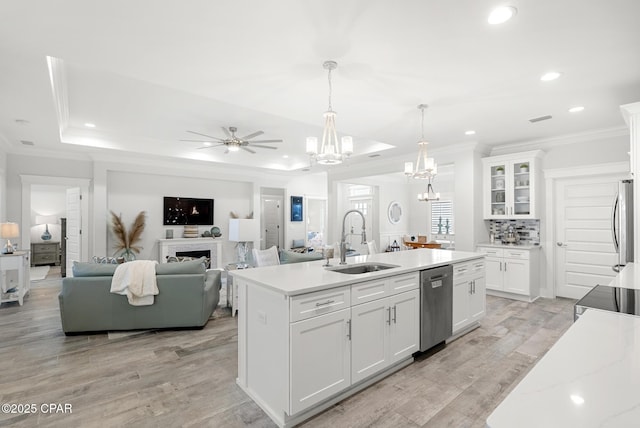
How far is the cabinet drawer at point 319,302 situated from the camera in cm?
202

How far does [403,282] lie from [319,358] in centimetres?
106

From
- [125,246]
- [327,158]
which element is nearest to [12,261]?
[125,246]

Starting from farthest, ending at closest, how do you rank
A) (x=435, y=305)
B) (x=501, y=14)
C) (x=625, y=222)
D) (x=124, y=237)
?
(x=124, y=237)
(x=435, y=305)
(x=625, y=222)
(x=501, y=14)

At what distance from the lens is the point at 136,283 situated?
3.56 meters

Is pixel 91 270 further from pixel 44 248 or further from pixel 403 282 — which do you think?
pixel 44 248

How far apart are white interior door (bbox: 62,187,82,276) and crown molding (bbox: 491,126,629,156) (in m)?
8.22

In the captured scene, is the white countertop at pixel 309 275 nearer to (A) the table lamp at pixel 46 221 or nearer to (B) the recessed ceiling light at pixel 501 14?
(B) the recessed ceiling light at pixel 501 14

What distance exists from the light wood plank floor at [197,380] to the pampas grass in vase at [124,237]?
9.11ft

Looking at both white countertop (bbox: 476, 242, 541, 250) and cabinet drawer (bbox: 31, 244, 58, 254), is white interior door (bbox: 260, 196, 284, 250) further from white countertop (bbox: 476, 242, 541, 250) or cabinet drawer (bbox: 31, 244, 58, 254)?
white countertop (bbox: 476, 242, 541, 250)

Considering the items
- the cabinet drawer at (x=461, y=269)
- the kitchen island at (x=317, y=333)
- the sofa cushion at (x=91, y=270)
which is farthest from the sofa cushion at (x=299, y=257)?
the sofa cushion at (x=91, y=270)

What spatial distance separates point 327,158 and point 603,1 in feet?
6.98

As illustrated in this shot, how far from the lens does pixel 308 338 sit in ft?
6.79

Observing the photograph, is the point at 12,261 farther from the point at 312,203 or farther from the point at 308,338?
the point at 312,203

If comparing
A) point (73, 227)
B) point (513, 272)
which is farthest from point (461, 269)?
point (73, 227)
